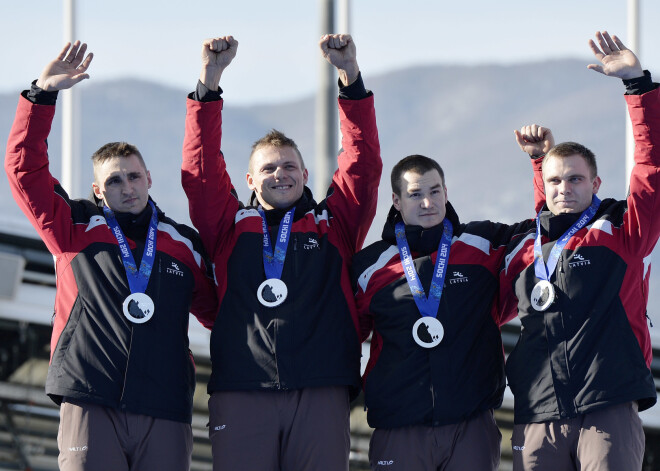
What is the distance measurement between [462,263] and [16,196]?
2047mm

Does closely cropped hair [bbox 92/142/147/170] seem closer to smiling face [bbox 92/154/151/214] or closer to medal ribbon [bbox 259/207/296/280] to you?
smiling face [bbox 92/154/151/214]

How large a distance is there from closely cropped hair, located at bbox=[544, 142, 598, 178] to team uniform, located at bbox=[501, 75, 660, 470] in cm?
22

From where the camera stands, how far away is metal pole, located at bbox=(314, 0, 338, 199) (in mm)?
8633

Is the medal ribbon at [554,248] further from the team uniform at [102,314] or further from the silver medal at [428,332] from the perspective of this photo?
the team uniform at [102,314]

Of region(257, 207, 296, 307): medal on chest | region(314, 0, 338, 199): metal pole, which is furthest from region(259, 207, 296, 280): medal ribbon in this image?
region(314, 0, 338, 199): metal pole

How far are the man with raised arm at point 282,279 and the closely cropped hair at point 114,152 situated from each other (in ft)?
1.01

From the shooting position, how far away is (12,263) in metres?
7.59

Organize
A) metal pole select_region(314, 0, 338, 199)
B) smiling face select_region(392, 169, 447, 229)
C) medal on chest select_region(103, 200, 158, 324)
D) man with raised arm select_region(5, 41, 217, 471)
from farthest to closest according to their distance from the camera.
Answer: metal pole select_region(314, 0, 338, 199), smiling face select_region(392, 169, 447, 229), medal on chest select_region(103, 200, 158, 324), man with raised arm select_region(5, 41, 217, 471)

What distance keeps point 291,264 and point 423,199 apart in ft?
2.23

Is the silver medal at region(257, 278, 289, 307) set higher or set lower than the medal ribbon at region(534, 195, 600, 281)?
lower

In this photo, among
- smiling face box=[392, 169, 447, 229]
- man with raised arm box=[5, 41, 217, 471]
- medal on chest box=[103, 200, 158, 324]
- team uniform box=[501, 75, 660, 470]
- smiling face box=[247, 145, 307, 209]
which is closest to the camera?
team uniform box=[501, 75, 660, 470]

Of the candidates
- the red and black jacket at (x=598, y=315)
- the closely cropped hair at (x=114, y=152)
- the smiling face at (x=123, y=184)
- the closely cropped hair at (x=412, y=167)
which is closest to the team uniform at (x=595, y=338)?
the red and black jacket at (x=598, y=315)

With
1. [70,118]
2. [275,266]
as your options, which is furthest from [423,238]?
[70,118]

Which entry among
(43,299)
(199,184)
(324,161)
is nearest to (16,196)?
(199,184)
